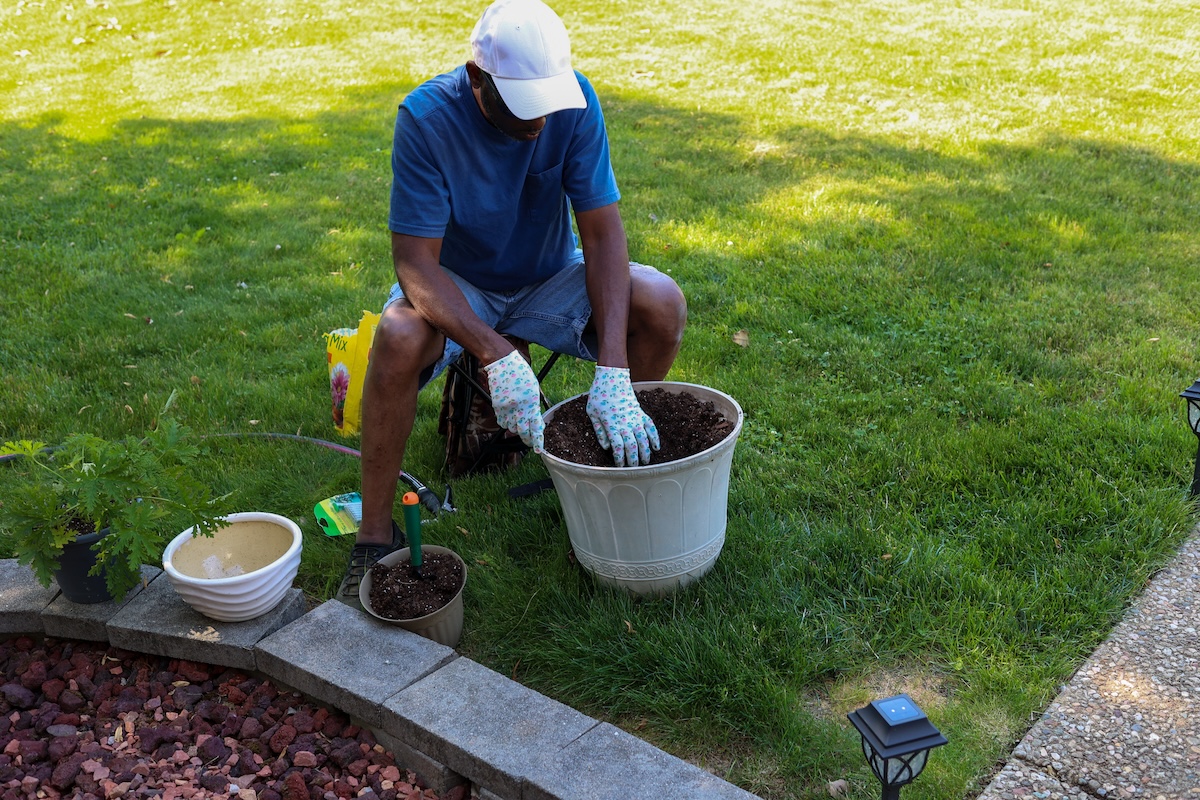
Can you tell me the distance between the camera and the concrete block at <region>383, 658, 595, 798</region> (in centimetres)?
188

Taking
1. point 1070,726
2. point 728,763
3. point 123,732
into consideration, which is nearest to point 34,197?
point 123,732

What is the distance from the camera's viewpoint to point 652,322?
9.02 ft

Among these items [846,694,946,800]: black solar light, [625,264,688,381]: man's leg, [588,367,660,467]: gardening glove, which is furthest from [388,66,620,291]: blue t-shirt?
[846,694,946,800]: black solar light

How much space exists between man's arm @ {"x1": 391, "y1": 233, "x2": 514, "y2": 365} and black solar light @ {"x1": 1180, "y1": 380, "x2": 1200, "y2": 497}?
1.80 m

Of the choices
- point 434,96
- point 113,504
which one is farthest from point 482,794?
point 434,96

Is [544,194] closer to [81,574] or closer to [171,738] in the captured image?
[81,574]

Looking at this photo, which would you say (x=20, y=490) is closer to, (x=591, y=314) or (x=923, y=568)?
(x=591, y=314)

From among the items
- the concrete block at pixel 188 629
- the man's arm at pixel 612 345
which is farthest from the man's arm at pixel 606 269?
the concrete block at pixel 188 629

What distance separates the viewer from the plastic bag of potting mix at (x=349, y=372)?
337 cm

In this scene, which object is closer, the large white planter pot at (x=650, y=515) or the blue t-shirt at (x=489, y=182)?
the large white planter pot at (x=650, y=515)

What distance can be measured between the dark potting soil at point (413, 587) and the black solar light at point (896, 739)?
1128 millimetres

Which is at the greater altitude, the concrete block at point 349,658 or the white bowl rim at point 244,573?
the white bowl rim at point 244,573

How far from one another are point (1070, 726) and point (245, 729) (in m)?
1.78

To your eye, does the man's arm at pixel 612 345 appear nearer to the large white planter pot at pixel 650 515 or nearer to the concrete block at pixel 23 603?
the large white planter pot at pixel 650 515
